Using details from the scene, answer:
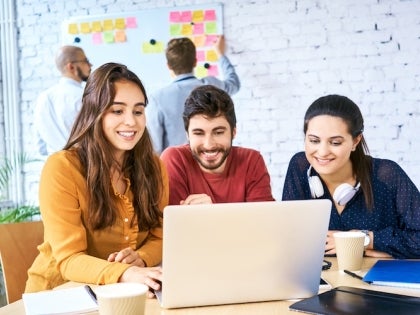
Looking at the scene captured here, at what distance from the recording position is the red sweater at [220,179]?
201 centimetres

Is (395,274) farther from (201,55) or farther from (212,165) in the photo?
(201,55)

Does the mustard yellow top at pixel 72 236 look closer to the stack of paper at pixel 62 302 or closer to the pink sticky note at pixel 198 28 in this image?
the stack of paper at pixel 62 302

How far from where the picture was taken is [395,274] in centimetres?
130

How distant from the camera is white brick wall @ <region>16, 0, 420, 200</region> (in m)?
3.38

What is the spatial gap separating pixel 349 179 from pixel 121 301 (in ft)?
3.80

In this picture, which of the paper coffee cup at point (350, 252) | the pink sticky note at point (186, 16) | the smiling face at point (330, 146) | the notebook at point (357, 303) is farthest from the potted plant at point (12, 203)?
the notebook at point (357, 303)

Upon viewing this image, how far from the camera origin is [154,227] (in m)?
1.75

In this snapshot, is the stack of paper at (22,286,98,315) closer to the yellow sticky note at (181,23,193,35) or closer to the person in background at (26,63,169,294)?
the person in background at (26,63,169,294)

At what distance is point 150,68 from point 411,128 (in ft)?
6.09

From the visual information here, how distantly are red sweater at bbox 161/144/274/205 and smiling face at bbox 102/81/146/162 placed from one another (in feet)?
1.13

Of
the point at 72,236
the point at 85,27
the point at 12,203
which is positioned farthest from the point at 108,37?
the point at 72,236

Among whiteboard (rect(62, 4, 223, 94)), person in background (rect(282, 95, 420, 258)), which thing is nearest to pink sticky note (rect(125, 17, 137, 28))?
whiteboard (rect(62, 4, 223, 94))

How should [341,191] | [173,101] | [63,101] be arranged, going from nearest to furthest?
1. [341,191]
2. [173,101]
3. [63,101]

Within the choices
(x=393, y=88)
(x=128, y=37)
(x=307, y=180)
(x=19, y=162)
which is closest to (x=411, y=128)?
(x=393, y=88)
